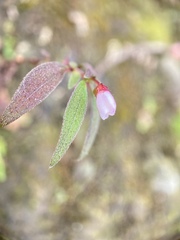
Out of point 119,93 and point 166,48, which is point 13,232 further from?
point 166,48

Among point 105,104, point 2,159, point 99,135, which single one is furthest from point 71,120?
point 99,135

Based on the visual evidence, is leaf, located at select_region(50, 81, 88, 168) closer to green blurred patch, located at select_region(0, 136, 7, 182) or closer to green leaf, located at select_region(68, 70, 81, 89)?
green leaf, located at select_region(68, 70, 81, 89)

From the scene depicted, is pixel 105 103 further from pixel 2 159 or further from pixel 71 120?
pixel 2 159

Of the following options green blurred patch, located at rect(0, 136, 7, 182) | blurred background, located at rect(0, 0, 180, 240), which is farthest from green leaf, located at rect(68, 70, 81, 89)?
green blurred patch, located at rect(0, 136, 7, 182)

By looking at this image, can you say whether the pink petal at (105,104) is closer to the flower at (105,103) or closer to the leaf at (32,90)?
the flower at (105,103)

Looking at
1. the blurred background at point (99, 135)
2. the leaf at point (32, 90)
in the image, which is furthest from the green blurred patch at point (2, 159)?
the leaf at point (32, 90)

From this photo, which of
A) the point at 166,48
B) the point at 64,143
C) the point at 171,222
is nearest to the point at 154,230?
the point at 171,222
